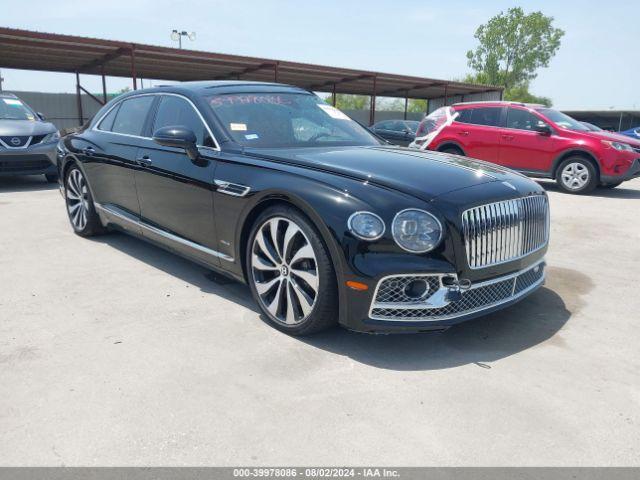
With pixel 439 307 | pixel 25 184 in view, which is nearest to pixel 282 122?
pixel 439 307

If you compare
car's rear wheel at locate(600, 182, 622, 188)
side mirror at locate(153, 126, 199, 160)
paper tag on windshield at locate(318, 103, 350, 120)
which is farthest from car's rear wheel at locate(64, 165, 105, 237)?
car's rear wheel at locate(600, 182, 622, 188)

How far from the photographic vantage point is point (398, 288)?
111 inches

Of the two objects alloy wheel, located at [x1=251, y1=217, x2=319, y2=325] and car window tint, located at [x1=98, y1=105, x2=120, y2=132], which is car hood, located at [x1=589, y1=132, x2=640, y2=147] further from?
alloy wheel, located at [x1=251, y1=217, x2=319, y2=325]

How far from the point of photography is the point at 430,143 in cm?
1099

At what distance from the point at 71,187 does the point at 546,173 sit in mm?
8065

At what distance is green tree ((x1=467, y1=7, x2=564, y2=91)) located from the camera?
202ft

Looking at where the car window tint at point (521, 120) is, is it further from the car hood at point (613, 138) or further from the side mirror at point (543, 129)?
the car hood at point (613, 138)

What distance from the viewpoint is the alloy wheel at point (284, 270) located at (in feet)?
10.0

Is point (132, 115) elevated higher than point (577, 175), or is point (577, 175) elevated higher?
point (132, 115)

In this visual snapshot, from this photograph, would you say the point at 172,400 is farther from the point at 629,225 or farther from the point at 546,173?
the point at 546,173

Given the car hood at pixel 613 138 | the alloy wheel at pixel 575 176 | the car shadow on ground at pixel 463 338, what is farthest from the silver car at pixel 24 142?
the car hood at pixel 613 138

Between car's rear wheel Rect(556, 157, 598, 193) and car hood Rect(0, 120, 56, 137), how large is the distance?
30.4 feet

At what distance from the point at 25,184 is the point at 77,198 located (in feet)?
17.3

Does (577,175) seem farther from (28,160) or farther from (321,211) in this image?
A: (28,160)
